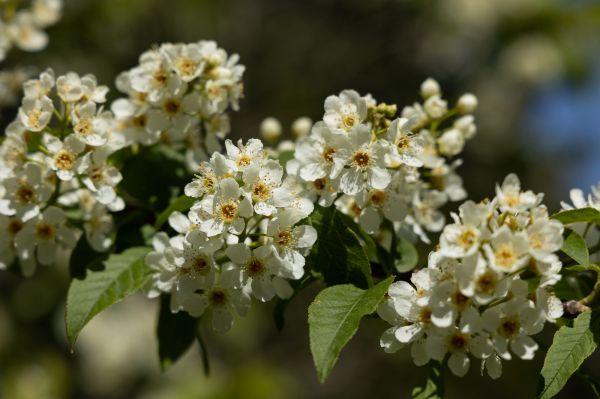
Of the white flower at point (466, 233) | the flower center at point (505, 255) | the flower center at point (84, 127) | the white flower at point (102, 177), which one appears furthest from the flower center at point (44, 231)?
the flower center at point (505, 255)

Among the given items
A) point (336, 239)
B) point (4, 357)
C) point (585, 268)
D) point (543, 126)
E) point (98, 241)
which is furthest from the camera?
point (543, 126)

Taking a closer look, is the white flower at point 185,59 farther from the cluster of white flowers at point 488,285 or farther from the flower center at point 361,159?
the cluster of white flowers at point 488,285

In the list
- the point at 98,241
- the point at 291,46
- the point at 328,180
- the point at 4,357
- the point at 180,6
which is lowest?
the point at 4,357

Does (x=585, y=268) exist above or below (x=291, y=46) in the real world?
above

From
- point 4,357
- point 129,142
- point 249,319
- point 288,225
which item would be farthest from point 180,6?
point 288,225

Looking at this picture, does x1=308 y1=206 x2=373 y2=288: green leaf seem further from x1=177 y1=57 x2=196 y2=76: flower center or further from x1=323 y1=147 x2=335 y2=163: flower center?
x1=177 y1=57 x2=196 y2=76: flower center

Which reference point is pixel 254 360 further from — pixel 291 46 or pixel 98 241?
pixel 98 241
